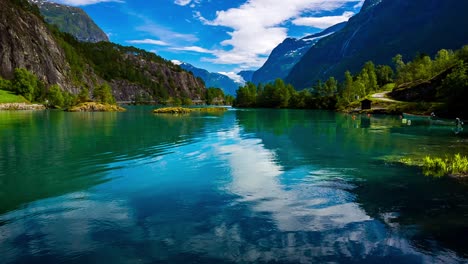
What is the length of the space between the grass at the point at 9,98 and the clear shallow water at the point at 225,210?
566 ft

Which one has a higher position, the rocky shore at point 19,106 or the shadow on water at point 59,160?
the rocky shore at point 19,106

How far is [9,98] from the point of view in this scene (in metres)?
186

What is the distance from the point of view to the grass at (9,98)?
18096cm

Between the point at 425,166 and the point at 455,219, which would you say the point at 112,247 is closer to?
the point at 455,219

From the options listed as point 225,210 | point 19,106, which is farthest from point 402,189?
point 19,106

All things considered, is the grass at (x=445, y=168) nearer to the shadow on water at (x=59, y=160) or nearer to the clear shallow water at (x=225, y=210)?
the clear shallow water at (x=225, y=210)

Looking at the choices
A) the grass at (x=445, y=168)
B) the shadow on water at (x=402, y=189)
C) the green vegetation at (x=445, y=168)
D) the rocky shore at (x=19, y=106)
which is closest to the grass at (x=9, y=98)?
the rocky shore at (x=19, y=106)

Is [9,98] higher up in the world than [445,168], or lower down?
higher up

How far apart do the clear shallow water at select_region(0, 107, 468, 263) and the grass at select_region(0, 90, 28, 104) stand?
17239cm

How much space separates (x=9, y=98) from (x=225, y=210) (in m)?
208

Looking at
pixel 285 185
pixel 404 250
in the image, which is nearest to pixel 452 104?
pixel 285 185

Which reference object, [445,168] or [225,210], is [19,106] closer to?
[225,210]

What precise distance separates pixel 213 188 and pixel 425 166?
68.3 feet

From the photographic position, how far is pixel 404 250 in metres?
15.0
